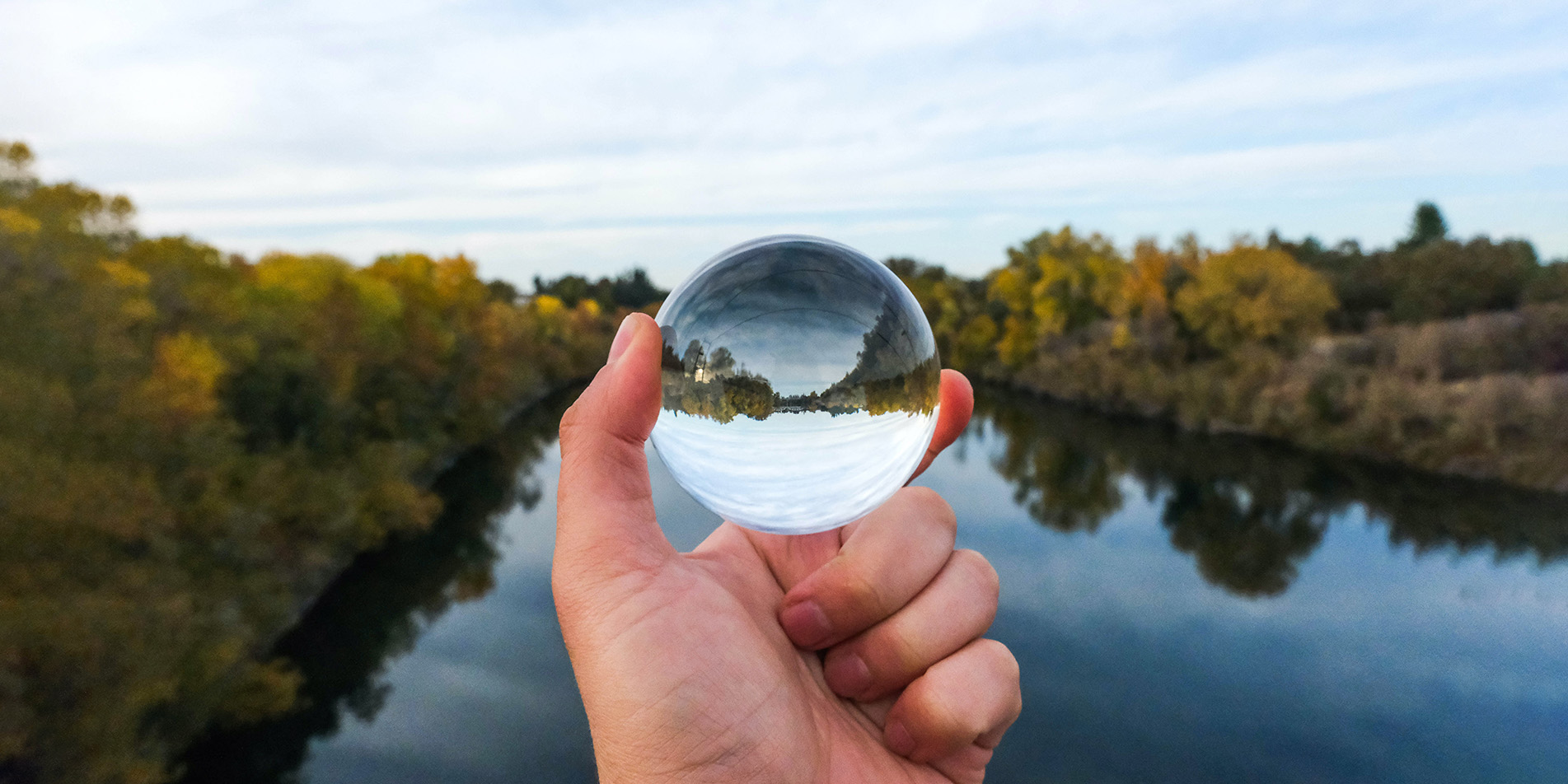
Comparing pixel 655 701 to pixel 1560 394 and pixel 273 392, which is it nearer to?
pixel 273 392

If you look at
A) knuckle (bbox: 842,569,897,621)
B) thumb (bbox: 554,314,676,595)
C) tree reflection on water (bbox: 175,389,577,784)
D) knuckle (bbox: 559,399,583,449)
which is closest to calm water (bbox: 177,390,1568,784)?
tree reflection on water (bbox: 175,389,577,784)

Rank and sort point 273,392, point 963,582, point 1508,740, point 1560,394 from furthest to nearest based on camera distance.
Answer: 1. point 1560,394
2. point 273,392
3. point 1508,740
4. point 963,582

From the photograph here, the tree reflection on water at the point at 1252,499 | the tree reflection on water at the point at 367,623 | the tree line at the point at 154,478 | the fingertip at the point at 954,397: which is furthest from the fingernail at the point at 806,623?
the tree reflection on water at the point at 1252,499

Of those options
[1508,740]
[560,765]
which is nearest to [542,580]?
[560,765]

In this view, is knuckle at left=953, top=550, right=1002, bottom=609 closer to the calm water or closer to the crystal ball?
the crystal ball

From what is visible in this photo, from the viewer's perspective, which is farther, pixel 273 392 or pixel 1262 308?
pixel 1262 308

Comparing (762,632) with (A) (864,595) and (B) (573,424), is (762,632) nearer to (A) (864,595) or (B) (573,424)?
(A) (864,595)
